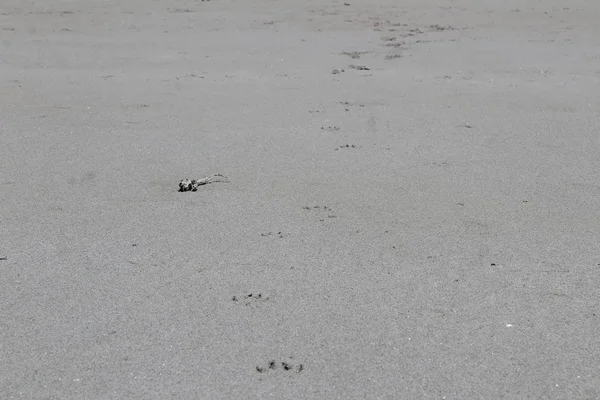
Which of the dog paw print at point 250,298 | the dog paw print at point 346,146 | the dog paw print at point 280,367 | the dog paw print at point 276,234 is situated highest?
the dog paw print at point 280,367

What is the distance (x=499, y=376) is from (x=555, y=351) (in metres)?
0.28

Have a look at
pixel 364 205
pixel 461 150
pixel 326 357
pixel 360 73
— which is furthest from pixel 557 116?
pixel 326 357

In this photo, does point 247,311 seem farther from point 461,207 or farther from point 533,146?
point 533,146

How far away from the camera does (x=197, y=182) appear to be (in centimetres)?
439

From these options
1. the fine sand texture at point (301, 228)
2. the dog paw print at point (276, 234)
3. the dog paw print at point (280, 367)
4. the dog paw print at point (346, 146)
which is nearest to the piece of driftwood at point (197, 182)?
the fine sand texture at point (301, 228)

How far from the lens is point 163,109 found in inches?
243

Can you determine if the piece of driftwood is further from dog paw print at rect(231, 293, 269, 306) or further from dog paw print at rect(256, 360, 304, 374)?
dog paw print at rect(256, 360, 304, 374)

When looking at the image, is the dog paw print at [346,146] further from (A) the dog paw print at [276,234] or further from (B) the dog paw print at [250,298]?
(B) the dog paw print at [250,298]

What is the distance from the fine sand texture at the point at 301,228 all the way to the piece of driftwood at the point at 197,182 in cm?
6

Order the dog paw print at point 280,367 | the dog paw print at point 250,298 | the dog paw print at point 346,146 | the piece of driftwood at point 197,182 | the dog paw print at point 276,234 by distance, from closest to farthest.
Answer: the dog paw print at point 280,367 → the dog paw print at point 250,298 → the dog paw print at point 276,234 → the piece of driftwood at point 197,182 → the dog paw print at point 346,146

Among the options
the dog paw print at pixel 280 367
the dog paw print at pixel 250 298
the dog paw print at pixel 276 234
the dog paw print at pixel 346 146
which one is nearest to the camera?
the dog paw print at pixel 280 367

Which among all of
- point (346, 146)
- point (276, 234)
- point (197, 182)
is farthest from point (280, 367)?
point (346, 146)

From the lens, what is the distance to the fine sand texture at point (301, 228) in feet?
8.82

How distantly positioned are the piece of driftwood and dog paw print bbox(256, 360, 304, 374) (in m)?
1.82
